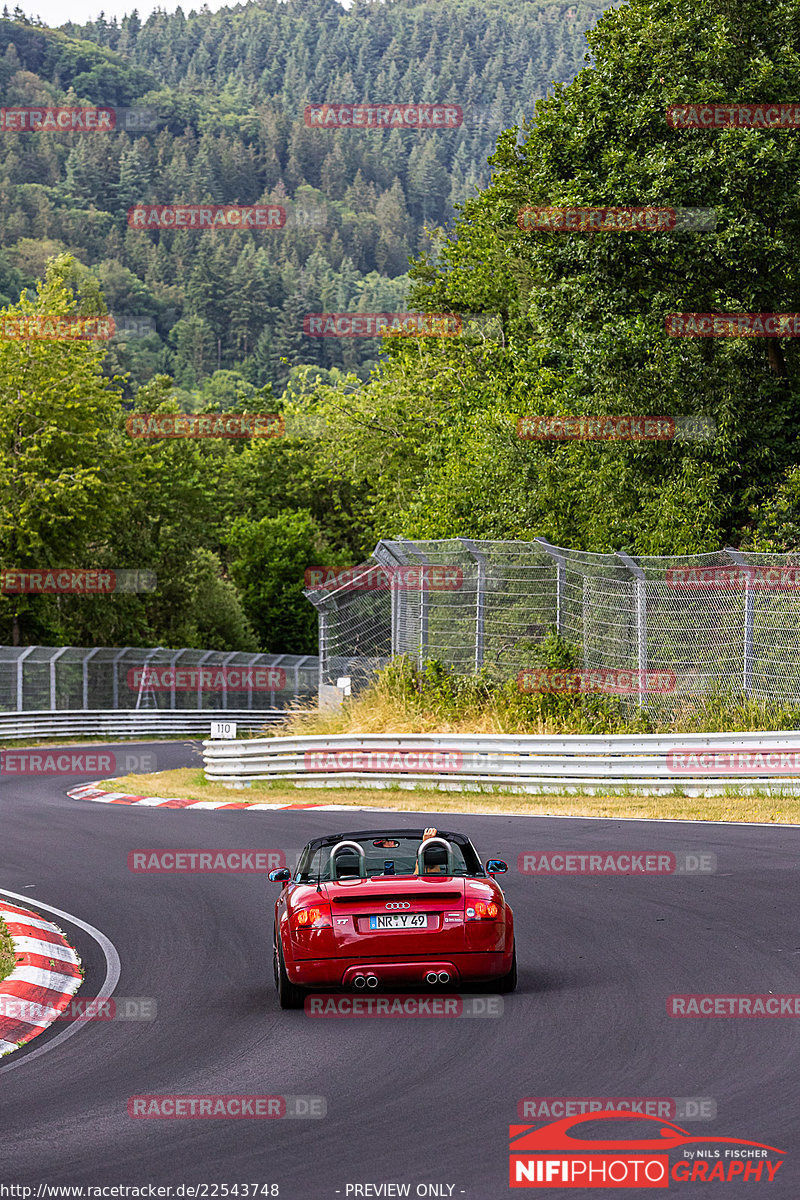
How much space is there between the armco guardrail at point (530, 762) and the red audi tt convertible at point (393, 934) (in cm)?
1000

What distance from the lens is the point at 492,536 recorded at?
28.2 m

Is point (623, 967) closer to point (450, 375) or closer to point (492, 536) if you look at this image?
point (492, 536)

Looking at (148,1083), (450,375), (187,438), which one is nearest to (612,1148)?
(148,1083)

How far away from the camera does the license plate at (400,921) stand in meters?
7.96

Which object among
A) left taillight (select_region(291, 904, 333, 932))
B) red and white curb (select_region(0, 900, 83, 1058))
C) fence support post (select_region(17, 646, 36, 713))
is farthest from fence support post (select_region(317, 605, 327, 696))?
left taillight (select_region(291, 904, 333, 932))

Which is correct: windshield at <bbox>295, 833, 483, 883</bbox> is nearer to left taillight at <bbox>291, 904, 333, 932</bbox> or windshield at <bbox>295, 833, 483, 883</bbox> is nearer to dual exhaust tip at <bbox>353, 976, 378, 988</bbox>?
left taillight at <bbox>291, 904, 333, 932</bbox>

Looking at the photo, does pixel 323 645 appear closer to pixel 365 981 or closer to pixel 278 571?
pixel 365 981

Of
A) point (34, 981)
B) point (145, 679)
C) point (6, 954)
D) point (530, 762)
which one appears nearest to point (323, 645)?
point (530, 762)

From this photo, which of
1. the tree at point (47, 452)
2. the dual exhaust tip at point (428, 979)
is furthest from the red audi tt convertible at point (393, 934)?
the tree at point (47, 452)

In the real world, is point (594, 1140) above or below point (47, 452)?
below

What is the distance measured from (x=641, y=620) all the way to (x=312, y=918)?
12009 millimetres

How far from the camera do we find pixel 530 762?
64.8ft

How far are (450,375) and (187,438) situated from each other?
87.0 feet

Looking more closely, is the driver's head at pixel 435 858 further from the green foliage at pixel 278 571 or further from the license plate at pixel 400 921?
the green foliage at pixel 278 571
